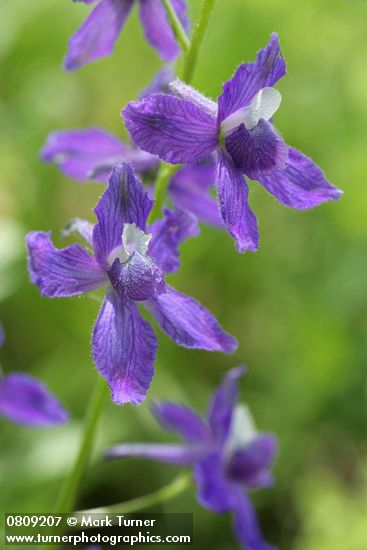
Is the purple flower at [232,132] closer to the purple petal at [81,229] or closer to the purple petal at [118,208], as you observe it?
the purple petal at [118,208]

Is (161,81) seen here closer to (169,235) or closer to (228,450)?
(169,235)

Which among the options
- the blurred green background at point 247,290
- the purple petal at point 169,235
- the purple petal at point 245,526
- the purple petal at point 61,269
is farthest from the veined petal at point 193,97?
the blurred green background at point 247,290

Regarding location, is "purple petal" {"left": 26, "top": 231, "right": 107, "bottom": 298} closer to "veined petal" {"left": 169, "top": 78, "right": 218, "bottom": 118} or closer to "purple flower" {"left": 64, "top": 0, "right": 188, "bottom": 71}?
"veined petal" {"left": 169, "top": 78, "right": 218, "bottom": 118}

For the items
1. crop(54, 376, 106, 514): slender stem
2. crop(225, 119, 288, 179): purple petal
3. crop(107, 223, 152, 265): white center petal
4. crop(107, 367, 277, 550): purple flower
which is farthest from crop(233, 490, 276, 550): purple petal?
crop(225, 119, 288, 179): purple petal

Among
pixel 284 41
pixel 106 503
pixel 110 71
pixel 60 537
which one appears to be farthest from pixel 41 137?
pixel 60 537

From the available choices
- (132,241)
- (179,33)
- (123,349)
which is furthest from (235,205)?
(179,33)

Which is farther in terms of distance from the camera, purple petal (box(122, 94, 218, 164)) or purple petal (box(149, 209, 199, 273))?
purple petal (box(149, 209, 199, 273))
